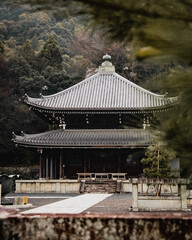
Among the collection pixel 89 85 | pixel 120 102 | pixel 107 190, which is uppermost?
pixel 89 85

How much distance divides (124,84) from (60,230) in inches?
1044

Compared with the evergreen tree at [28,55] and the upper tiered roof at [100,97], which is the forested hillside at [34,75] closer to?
the evergreen tree at [28,55]

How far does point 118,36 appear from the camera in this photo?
1.85 metres

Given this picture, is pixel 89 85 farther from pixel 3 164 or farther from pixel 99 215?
pixel 99 215

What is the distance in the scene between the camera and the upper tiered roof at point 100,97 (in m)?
24.6

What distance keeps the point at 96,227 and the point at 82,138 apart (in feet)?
70.8

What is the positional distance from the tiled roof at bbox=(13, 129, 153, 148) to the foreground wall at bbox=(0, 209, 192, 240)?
64.7ft

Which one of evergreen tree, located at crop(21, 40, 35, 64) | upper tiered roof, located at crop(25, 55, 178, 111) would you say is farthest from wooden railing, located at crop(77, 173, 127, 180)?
evergreen tree, located at crop(21, 40, 35, 64)

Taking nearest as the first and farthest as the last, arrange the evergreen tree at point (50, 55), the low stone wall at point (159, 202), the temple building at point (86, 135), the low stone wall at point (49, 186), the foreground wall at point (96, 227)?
the foreground wall at point (96, 227), the low stone wall at point (159, 202), the low stone wall at point (49, 186), the temple building at point (86, 135), the evergreen tree at point (50, 55)

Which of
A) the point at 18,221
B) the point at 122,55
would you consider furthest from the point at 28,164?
the point at 18,221

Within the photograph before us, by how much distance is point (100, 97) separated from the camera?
26.3 metres

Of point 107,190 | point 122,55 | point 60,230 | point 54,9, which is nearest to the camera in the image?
point 54,9

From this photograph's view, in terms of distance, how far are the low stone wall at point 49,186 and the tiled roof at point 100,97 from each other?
5.06 meters

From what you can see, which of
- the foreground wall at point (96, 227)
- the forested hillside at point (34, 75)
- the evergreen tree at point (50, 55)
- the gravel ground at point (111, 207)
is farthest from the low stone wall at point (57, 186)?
the evergreen tree at point (50, 55)
